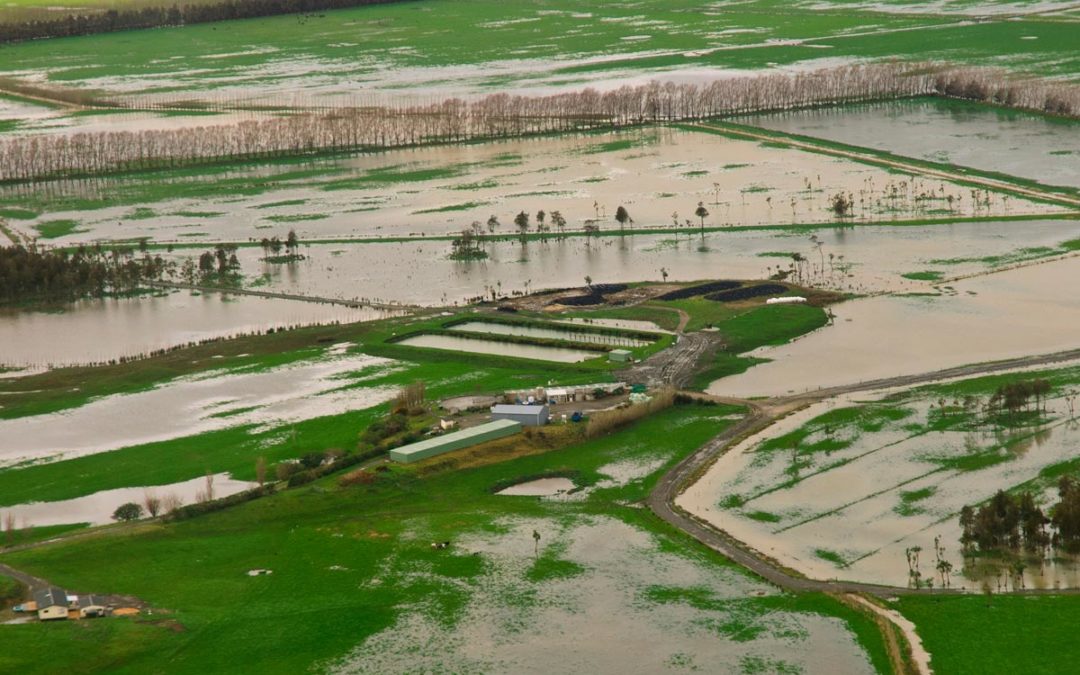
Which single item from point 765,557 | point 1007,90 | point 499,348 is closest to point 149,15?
point 1007,90

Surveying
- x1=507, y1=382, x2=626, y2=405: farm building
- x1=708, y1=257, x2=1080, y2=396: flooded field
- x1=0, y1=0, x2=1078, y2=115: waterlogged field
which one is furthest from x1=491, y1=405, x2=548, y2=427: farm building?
x1=0, y1=0, x2=1078, y2=115: waterlogged field

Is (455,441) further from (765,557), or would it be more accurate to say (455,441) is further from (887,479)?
(887,479)

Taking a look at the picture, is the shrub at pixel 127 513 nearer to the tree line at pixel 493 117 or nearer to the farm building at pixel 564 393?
the farm building at pixel 564 393

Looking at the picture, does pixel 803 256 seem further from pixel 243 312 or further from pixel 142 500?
pixel 142 500

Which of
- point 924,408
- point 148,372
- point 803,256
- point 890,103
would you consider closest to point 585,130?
point 890,103

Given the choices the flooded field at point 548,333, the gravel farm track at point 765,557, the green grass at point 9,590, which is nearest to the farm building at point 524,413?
the gravel farm track at point 765,557
